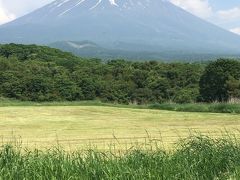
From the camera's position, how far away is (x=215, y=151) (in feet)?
20.5

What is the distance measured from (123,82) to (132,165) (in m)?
16.6

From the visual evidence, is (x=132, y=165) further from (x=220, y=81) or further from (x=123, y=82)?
(x=123, y=82)

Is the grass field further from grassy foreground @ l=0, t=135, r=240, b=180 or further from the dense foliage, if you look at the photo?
the dense foliage

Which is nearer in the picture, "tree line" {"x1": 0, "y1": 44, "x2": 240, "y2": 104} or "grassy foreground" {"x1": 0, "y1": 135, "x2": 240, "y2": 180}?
"grassy foreground" {"x1": 0, "y1": 135, "x2": 240, "y2": 180}

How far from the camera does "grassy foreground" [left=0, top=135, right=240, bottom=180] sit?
545 cm

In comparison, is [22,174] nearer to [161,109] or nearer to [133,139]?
[133,139]

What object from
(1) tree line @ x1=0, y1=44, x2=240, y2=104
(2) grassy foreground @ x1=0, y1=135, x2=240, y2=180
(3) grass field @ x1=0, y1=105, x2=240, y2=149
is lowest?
(3) grass field @ x1=0, y1=105, x2=240, y2=149

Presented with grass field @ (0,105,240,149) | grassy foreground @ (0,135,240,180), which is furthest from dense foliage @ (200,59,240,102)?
grassy foreground @ (0,135,240,180)

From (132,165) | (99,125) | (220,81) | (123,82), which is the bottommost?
(99,125)

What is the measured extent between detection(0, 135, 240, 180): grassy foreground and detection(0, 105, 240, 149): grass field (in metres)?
2.56

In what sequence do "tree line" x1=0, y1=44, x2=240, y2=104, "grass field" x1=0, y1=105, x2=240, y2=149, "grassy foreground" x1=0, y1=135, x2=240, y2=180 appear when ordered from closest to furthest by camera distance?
"grassy foreground" x1=0, y1=135, x2=240, y2=180, "grass field" x1=0, y1=105, x2=240, y2=149, "tree line" x1=0, y1=44, x2=240, y2=104

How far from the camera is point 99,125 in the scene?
1186 cm

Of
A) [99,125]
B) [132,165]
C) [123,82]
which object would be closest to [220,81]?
[123,82]

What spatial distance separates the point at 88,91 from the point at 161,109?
680cm
